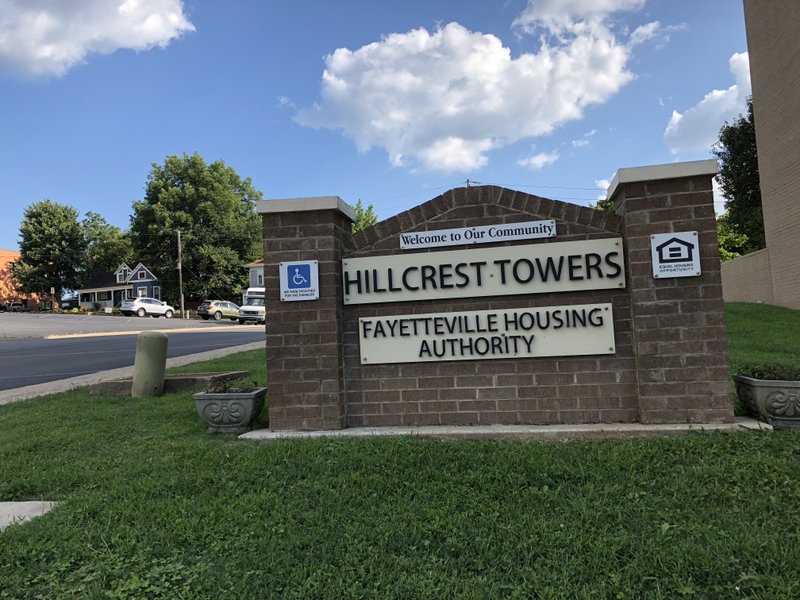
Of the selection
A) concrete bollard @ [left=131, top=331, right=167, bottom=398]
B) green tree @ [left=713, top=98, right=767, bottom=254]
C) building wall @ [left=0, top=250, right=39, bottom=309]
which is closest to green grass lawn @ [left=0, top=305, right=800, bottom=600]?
concrete bollard @ [left=131, top=331, right=167, bottom=398]

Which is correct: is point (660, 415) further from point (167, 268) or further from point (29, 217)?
point (29, 217)

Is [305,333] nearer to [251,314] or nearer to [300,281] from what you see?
[300,281]

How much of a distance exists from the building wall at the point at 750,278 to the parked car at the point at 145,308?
38.7 metres

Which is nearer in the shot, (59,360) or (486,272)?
(486,272)

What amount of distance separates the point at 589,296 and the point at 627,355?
1.96 feet

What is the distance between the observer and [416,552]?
2889 millimetres

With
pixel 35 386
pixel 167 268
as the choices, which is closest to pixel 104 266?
pixel 167 268

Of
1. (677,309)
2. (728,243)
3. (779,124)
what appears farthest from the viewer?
(728,243)

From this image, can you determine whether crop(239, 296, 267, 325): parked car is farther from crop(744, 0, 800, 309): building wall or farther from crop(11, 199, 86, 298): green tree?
crop(11, 199, 86, 298): green tree

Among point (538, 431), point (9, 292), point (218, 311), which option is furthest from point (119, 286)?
point (538, 431)

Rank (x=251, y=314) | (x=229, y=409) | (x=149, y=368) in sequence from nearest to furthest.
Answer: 1. (x=229, y=409)
2. (x=149, y=368)
3. (x=251, y=314)

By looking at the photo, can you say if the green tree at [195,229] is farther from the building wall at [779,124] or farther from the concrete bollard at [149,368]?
the concrete bollard at [149,368]

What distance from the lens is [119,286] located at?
58.9 metres

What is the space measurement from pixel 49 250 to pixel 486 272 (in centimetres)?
6529
